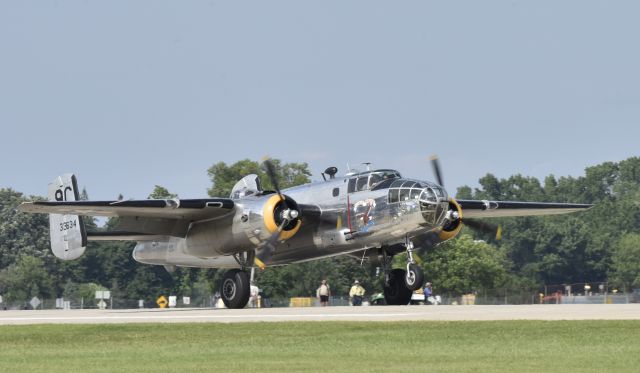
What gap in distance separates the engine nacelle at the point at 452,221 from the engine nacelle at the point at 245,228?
522 centimetres

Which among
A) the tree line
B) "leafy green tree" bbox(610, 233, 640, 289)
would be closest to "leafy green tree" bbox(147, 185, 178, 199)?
the tree line

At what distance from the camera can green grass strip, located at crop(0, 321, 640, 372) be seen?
60.7ft

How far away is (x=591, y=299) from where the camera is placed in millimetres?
60531

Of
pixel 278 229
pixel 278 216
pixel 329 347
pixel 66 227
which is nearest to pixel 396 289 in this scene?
pixel 278 229

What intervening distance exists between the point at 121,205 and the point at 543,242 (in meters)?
130

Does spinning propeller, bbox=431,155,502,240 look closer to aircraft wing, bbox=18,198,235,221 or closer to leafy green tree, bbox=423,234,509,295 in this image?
aircraft wing, bbox=18,198,235,221

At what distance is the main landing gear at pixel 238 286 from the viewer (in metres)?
40.9

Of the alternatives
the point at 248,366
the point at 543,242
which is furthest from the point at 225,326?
the point at 543,242

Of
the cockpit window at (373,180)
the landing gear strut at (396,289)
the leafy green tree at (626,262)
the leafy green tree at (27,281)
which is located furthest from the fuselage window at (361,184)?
the leafy green tree at (626,262)

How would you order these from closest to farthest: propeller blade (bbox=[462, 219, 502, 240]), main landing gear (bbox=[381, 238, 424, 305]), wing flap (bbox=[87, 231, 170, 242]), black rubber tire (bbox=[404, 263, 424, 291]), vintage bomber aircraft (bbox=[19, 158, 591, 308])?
vintage bomber aircraft (bbox=[19, 158, 591, 308]) < black rubber tire (bbox=[404, 263, 424, 291]) < main landing gear (bbox=[381, 238, 424, 305]) < propeller blade (bbox=[462, 219, 502, 240]) < wing flap (bbox=[87, 231, 170, 242])

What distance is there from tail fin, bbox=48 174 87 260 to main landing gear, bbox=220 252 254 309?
22.5 feet

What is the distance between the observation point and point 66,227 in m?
45.8

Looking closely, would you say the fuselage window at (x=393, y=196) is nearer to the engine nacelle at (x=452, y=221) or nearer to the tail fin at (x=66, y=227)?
the engine nacelle at (x=452, y=221)

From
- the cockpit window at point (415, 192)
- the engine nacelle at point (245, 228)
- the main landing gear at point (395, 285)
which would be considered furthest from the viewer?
the main landing gear at point (395, 285)
